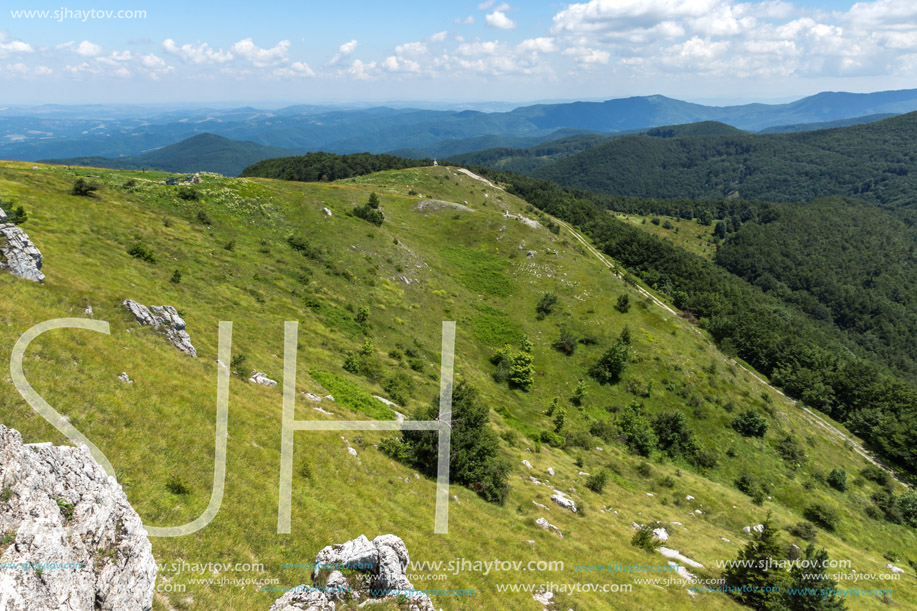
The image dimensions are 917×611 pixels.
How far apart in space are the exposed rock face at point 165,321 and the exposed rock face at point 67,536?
46.8 feet

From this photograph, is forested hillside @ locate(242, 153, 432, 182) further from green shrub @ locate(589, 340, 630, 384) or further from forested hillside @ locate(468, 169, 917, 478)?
green shrub @ locate(589, 340, 630, 384)

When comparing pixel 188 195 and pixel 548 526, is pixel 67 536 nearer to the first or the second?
pixel 548 526

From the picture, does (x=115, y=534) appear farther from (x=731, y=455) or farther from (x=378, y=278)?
(x=731, y=455)

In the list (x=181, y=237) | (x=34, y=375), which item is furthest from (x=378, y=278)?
(x=34, y=375)

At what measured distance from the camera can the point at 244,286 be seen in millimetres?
33156

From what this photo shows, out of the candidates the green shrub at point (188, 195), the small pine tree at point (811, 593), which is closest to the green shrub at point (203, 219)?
the green shrub at point (188, 195)

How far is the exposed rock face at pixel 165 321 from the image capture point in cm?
2044

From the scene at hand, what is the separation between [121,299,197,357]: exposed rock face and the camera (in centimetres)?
2044

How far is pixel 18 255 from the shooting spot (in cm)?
1866

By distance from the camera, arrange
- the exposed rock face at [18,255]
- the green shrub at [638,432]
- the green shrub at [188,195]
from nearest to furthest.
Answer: the exposed rock face at [18,255], the green shrub at [638,432], the green shrub at [188,195]

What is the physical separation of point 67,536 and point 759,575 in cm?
2741

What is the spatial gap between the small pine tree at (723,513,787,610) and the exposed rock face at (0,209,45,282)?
39.6m

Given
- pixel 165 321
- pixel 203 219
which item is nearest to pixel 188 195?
pixel 203 219

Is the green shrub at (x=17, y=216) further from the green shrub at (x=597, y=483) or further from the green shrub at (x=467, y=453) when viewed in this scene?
the green shrub at (x=597, y=483)
